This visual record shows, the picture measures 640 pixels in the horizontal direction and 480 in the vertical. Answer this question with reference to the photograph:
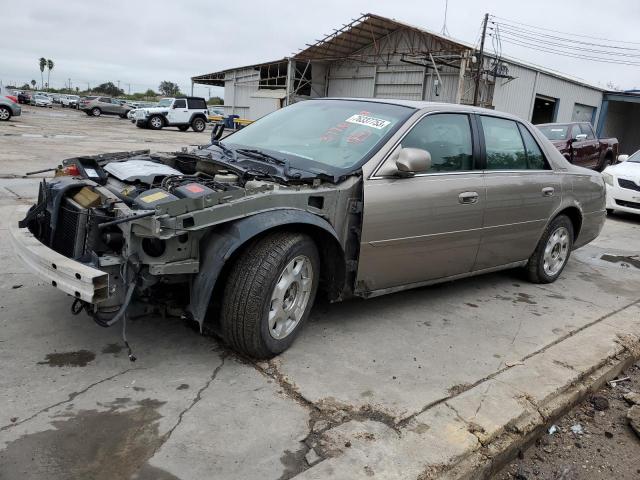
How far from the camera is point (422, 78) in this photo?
1041 inches

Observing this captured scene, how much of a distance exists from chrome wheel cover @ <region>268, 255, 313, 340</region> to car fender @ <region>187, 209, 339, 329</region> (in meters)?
0.32

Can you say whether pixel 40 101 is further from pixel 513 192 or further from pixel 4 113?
pixel 513 192

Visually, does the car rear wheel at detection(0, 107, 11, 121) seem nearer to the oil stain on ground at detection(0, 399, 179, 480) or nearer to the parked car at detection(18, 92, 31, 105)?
the oil stain on ground at detection(0, 399, 179, 480)

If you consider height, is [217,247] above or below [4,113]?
below

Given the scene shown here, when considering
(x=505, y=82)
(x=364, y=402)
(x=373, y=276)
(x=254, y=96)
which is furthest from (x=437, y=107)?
(x=254, y=96)

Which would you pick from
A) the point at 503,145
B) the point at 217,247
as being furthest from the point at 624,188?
the point at 217,247

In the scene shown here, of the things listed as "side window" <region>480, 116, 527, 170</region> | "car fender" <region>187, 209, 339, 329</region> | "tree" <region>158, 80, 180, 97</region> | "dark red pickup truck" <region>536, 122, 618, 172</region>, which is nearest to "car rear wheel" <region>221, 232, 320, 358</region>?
"car fender" <region>187, 209, 339, 329</region>

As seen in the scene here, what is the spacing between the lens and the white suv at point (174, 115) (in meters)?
29.0

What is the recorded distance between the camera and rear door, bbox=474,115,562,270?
4375 millimetres

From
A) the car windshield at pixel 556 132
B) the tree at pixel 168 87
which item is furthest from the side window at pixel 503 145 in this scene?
the tree at pixel 168 87

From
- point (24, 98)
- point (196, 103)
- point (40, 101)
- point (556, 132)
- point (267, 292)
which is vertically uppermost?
point (196, 103)

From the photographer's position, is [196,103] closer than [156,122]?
No

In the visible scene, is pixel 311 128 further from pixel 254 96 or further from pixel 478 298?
pixel 254 96

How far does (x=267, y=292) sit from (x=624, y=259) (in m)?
5.72
